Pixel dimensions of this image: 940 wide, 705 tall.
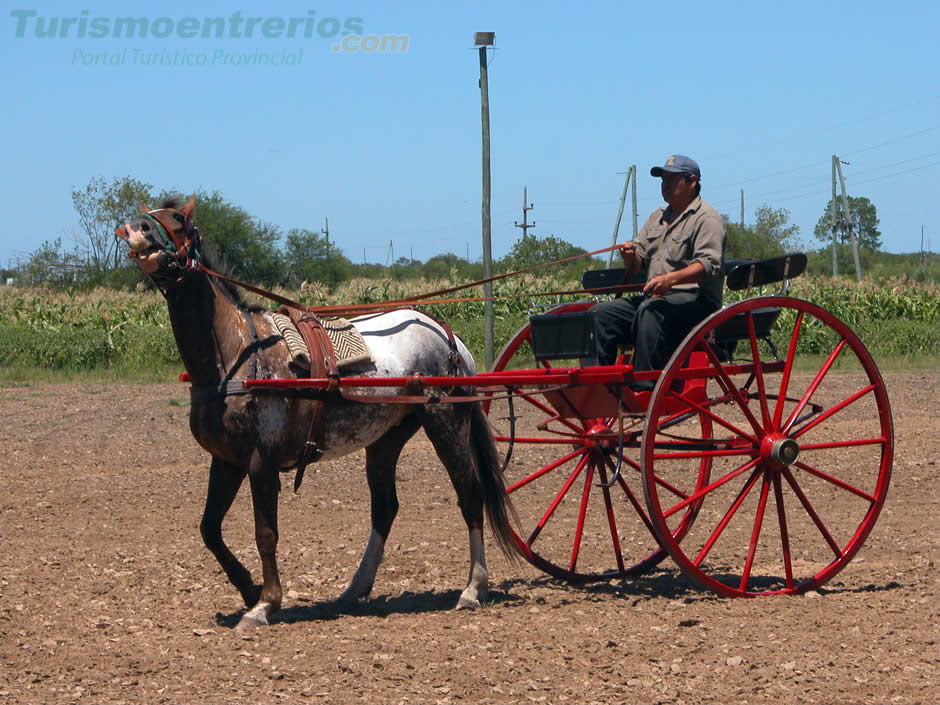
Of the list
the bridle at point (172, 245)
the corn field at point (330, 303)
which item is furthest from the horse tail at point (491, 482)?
the corn field at point (330, 303)

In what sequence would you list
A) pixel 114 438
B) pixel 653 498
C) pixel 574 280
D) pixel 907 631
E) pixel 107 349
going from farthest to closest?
1. pixel 574 280
2. pixel 107 349
3. pixel 114 438
4. pixel 653 498
5. pixel 907 631

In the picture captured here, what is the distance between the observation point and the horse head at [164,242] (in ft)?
18.7

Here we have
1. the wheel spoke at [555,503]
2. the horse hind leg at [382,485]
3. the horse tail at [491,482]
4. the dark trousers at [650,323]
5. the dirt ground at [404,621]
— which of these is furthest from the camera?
Answer: the wheel spoke at [555,503]

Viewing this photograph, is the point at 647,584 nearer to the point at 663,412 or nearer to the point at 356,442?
the point at 663,412

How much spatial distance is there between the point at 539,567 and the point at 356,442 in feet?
5.10

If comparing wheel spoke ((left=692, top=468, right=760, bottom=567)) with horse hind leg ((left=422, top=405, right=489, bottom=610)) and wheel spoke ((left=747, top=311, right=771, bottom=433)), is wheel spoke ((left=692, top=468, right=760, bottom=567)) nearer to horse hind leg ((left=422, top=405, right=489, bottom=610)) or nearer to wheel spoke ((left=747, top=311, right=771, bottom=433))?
wheel spoke ((left=747, top=311, right=771, bottom=433))

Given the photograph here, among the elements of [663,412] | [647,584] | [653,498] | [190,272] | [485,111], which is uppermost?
[485,111]

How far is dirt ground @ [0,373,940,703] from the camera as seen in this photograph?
4.66 metres

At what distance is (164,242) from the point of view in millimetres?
5828

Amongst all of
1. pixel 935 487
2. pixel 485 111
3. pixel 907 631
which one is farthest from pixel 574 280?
pixel 907 631

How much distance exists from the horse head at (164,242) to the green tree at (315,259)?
41.0 m

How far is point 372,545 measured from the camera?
6.88 metres

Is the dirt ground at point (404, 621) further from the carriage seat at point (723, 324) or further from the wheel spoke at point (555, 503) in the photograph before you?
the carriage seat at point (723, 324)

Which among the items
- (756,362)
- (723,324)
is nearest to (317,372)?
(723,324)
